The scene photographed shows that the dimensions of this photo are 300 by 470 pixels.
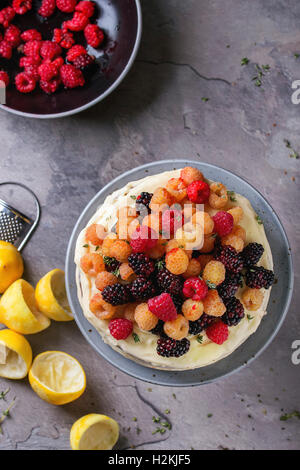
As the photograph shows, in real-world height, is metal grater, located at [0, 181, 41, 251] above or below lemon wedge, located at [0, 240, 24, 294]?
above

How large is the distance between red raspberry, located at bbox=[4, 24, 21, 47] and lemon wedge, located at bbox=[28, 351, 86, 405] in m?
2.00

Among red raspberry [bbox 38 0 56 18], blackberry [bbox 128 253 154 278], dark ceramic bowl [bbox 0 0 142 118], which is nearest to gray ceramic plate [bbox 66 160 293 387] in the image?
blackberry [bbox 128 253 154 278]

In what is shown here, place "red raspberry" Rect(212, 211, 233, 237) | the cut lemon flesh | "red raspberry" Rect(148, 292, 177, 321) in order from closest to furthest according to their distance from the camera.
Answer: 1. "red raspberry" Rect(148, 292, 177, 321)
2. "red raspberry" Rect(212, 211, 233, 237)
3. the cut lemon flesh

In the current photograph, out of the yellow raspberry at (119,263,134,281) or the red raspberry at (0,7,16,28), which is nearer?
the yellow raspberry at (119,263,134,281)

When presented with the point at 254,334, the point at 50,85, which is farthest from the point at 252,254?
the point at 50,85

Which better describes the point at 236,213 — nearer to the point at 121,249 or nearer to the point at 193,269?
the point at 193,269

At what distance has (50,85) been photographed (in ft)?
9.07

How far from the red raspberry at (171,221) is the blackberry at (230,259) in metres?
0.23

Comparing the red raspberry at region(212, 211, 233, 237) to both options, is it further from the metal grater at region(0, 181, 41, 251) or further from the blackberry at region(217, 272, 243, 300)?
the metal grater at region(0, 181, 41, 251)

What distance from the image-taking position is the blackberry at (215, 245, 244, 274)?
77.4 inches

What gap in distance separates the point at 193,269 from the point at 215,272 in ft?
0.36

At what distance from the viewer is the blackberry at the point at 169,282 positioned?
196 cm

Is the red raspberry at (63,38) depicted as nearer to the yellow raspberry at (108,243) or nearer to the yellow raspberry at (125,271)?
the yellow raspberry at (108,243)

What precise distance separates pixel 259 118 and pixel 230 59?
0.45m
